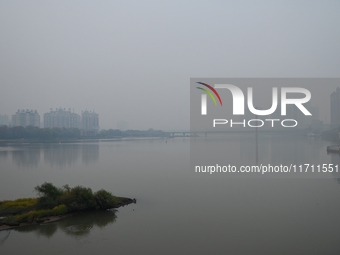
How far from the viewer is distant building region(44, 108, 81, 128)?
2483 centimetres

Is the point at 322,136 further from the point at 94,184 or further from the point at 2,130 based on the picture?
the point at 2,130

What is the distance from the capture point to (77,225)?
2812 millimetres

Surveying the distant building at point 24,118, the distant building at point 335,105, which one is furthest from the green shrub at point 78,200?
the distant building at point 24,118

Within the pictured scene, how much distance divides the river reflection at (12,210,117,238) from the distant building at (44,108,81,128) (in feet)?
73.9

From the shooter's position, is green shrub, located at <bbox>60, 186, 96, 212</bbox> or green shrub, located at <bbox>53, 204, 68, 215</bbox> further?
green shrub, located at <bbox>60, 186, 96, 212</bbox>

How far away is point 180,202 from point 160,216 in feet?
1.75

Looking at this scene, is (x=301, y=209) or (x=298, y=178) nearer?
(x=301, y=209)

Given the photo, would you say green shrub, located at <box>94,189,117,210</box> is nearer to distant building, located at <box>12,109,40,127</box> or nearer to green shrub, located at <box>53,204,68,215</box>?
green shrub, located at <box>53,204,68,215</box>

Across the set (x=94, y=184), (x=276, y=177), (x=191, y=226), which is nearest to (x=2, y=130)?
(x=94, y=184)

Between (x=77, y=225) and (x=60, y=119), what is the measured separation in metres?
23.3

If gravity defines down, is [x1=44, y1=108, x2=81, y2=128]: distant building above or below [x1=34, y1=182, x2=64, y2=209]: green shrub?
above

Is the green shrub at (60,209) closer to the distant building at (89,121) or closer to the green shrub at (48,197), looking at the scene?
the green shrub at (48,197)

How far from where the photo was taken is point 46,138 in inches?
621

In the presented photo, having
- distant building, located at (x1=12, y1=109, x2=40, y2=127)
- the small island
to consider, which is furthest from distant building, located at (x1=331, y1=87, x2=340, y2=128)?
distant building, located at (x1=12, y1=109, x2=40, y2=127)
